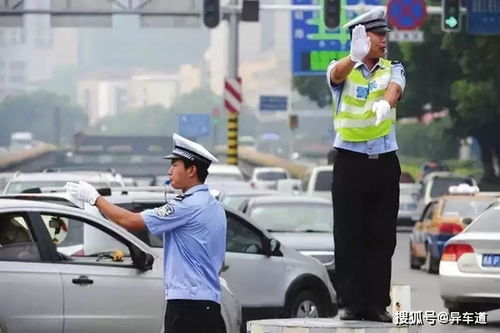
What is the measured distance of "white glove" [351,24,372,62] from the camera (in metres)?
8.52

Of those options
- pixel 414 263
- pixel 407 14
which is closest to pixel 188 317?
pixel 414 263

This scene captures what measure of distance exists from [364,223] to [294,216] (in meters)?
13.5

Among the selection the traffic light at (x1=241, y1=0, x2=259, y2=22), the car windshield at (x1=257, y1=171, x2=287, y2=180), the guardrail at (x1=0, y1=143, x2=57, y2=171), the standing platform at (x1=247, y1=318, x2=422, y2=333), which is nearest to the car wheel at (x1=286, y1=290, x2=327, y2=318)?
the standing platform at (x1=247, y1=318, x2=422, y2=333)

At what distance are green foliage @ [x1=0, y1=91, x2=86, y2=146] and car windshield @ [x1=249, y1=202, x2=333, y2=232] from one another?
129 metres

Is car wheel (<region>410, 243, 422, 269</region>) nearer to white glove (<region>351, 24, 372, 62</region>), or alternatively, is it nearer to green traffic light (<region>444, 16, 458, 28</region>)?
green traffic light (<region>444, 16, 458, 28</region>)

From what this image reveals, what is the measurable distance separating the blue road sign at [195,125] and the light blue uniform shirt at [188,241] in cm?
11726

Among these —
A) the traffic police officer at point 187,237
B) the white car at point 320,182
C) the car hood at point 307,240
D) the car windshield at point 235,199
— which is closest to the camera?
the traffic police officer at point 187,237

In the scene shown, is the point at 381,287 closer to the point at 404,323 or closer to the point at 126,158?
the point at 404,323

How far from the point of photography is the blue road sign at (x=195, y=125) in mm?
127312

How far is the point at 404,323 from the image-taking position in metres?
8.75

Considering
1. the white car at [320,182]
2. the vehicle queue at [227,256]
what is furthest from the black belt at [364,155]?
the white car at [320,182]

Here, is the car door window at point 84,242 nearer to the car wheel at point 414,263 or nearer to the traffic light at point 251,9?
the car wheel at point 414,263

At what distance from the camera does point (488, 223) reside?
18.2 meters

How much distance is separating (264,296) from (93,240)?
348 centimetres
